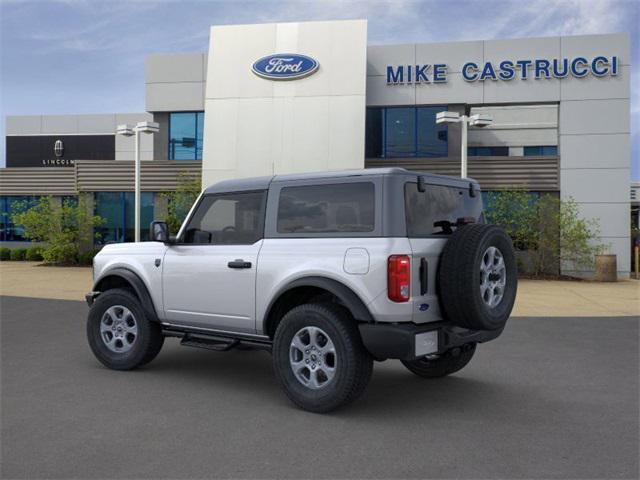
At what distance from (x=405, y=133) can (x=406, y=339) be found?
19.1m

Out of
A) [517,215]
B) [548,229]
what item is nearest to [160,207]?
[517,215]

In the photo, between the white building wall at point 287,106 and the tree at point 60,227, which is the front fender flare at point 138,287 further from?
the tree at point 60,227

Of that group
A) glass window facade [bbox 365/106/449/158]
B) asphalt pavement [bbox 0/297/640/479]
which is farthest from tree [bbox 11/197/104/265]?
asphalt pavement [bbox 0/297/640/479]

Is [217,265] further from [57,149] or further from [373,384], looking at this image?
[57,149]

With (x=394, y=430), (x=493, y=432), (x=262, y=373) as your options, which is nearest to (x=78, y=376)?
(x=262, y=373)

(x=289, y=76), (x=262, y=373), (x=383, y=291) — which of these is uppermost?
(x=289, y=76)

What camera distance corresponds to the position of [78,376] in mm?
6098

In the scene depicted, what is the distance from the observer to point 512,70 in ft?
69.9

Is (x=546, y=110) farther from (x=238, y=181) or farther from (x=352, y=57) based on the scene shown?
(x=238, y=181)

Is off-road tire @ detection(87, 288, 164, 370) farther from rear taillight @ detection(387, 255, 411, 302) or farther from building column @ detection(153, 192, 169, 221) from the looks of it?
building column @ detection(153, 192, 169, 221)

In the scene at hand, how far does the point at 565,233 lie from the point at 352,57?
9.33 meters

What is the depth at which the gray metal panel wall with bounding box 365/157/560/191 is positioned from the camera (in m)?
21.2

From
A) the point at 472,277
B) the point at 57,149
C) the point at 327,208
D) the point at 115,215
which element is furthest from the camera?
the point at 57,149

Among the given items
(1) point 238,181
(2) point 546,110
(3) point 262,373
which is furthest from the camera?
(2) point 546,110
